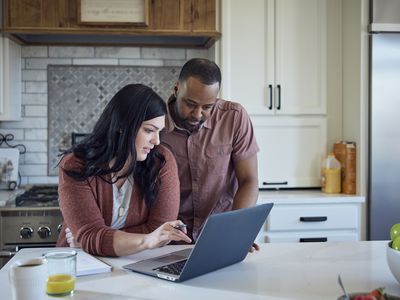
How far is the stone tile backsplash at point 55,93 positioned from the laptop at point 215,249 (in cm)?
196

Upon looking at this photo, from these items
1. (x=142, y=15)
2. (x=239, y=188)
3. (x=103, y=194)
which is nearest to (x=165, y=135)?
(x=239, y=188)

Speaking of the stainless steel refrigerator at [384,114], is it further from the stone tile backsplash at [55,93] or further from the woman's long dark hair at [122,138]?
the woman's long dark hair at [122,138]

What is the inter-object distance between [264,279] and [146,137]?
0.64 metres

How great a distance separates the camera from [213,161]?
7.36 ft

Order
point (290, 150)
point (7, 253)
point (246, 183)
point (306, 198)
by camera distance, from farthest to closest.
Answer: point (290, 150) < point (306, 198) < point (7, 253) < point (246, 183)

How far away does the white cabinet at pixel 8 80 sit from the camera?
3055 millimetres

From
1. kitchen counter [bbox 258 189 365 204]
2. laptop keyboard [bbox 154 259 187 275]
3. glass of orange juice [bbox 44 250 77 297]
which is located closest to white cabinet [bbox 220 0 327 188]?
kitchen counter [bbox 258 189 365 204]

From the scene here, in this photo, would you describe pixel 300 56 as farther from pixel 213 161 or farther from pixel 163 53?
pixel 213 161

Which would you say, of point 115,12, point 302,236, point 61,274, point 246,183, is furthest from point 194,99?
point 302,236

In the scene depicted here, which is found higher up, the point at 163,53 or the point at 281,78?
the point at 163,53

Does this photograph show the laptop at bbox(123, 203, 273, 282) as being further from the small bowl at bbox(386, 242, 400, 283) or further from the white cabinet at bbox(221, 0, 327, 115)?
the white cabinet at bbox(221, 0, 327, 115)

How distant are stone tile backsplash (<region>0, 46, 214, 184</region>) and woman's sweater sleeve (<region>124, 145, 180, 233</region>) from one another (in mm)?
1658

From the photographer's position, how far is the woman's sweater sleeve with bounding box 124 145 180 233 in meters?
1.81

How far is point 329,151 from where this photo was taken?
341cm
